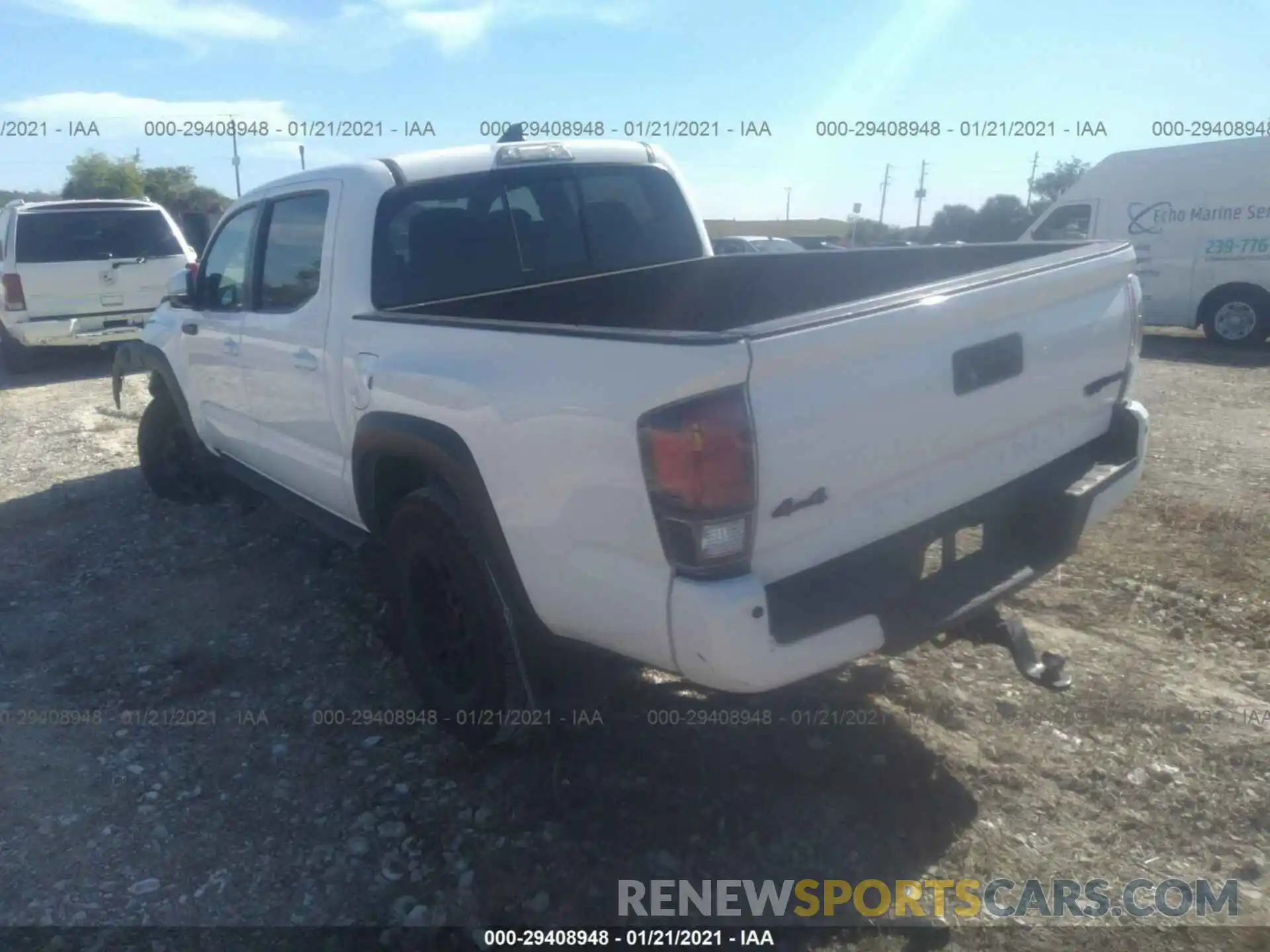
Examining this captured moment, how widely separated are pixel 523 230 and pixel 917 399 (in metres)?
2.25

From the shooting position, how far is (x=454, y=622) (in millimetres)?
3631

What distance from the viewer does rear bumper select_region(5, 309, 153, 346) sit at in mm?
11648

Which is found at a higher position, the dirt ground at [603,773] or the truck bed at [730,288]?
the truck bed at [730,288]

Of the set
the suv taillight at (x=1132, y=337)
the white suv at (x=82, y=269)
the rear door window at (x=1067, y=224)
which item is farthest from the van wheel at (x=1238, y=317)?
the white suv at (x=82, y=269)

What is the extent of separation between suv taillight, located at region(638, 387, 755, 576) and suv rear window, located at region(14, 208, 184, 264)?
11.1 meters

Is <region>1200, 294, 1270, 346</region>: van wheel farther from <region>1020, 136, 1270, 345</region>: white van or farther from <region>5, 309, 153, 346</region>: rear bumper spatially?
<region>5, 309, 153, 346</region>: rear bumper

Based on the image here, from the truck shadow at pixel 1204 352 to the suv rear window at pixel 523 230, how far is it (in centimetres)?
899

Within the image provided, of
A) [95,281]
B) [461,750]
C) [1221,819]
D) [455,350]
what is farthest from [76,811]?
[95,281]

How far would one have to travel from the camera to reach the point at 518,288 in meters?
4.45

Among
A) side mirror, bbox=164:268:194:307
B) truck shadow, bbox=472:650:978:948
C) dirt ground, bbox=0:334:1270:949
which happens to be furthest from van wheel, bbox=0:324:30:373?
truck shadow, bbox=472:650:978:948

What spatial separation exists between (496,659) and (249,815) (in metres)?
0.97

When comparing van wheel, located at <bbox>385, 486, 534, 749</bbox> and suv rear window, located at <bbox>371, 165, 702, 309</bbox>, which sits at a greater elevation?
suv rear window, located at <bbox>371, 165, 702, 309</bbox>

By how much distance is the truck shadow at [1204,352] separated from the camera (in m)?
12.6

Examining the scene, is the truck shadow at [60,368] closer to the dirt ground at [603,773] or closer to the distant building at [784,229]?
the dirt ground at [603,773]
